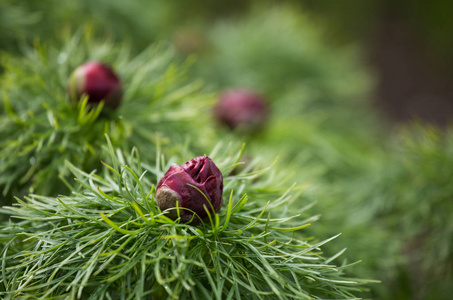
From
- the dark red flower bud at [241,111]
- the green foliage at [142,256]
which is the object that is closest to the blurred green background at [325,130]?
the dark red flower bud at [241,111]

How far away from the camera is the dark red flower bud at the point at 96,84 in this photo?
0.39m

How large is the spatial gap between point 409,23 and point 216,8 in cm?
139

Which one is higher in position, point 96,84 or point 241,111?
point 241,111

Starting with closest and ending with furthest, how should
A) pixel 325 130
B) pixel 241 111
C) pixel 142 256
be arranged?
pixel 142 256 < pixel 241 111 < pixel 325 130

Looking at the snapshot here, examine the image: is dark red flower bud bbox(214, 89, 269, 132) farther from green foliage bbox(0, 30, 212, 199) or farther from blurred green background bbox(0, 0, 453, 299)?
green foliage bbox(0, 30, 212, 199)

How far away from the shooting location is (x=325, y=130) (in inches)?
30.5

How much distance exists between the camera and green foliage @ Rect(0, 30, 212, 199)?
1.18 feet

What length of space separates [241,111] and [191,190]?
37cm

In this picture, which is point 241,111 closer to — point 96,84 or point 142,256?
point 96,84

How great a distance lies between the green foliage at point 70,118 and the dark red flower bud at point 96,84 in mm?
12

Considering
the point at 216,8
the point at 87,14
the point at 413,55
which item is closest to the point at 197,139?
the point at 87,14

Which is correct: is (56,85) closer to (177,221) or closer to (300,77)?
(177,221)

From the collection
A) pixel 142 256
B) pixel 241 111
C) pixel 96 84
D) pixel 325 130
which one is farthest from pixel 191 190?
pixel 325 130

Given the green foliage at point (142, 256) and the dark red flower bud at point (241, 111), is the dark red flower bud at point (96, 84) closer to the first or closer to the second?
the green foliage at point (142, 256)
